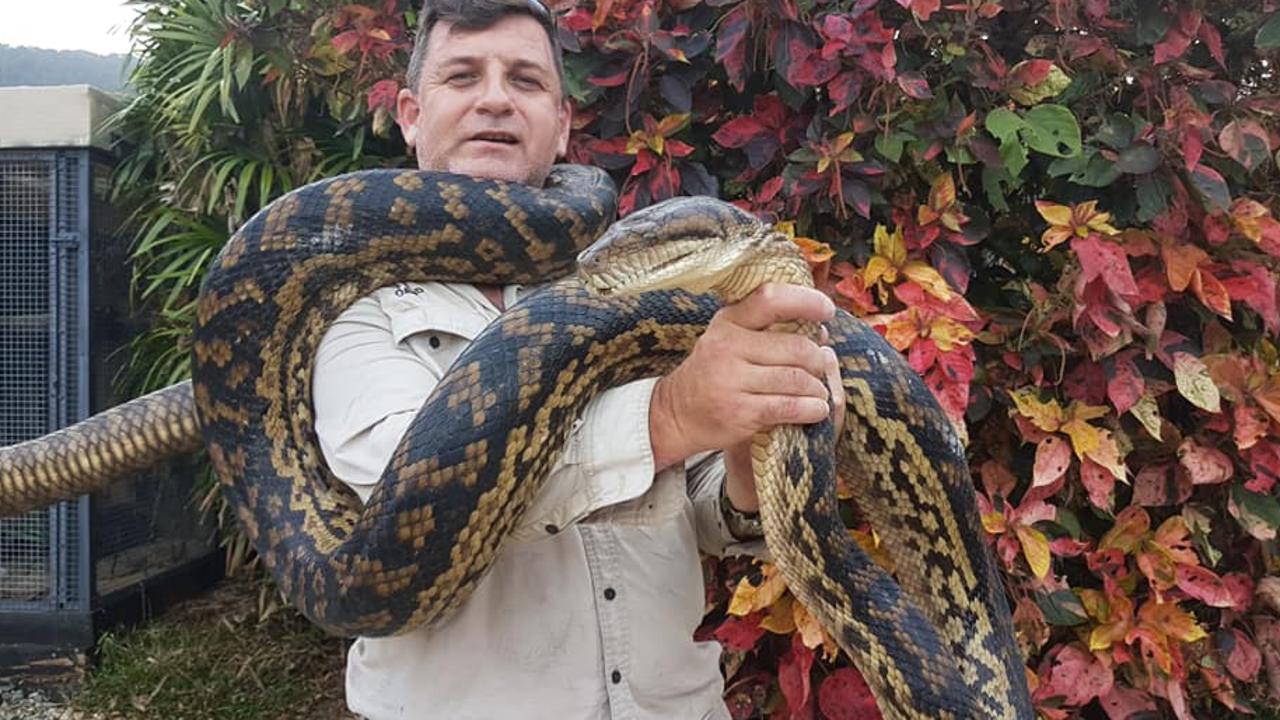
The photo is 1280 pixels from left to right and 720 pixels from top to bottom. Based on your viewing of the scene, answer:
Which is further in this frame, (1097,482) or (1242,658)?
(1242,658)

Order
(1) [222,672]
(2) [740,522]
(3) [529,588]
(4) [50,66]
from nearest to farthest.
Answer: (3) [529,588]
(2) [740,522]
(1) [222,672]
(4) [50,66]

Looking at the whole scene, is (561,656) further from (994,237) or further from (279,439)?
(994,237)

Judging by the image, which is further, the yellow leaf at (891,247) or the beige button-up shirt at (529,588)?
the yellow leaf at (891,247)

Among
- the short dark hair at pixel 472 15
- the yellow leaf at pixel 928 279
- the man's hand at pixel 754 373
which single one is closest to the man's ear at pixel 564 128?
the short dark hair at pixel 472 15

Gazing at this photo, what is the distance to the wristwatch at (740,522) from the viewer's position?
1.88 metres

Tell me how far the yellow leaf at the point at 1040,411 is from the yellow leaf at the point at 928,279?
35 centimetres

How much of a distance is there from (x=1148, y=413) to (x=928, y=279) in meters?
0.66

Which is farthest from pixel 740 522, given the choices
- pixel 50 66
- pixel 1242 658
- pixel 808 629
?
pixel 50 66

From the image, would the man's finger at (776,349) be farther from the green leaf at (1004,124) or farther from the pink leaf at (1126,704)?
the pink leaf at (1126,704)

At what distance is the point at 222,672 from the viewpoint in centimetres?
462

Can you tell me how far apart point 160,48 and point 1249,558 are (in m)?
5.62

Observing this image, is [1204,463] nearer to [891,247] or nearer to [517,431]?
[891,247]

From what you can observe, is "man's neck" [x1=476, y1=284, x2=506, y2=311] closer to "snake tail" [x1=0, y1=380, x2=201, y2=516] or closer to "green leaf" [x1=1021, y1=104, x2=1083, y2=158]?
"snake tail" [x1=0, y1=380, x2=201, y2=516]

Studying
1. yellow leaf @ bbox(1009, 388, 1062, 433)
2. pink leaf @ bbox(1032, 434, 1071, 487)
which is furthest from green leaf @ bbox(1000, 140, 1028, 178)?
pink leaf @ bbox(1032, 434, 1071, 487)
